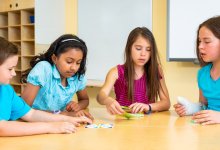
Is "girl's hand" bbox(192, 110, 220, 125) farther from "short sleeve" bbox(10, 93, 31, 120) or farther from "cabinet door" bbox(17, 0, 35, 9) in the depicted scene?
"cabinet door" bbox(17, 0, 35, 9)

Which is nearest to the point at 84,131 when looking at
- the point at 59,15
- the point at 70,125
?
the point at 70,125

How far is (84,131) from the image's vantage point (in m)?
1.19

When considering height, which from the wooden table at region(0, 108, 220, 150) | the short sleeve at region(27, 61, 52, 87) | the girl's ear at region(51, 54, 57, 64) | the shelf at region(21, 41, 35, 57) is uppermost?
the shelf at region(21, 41, 35, 57)

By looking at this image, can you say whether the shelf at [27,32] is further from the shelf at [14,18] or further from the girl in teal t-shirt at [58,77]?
the girl in teal t-shirt at [58,77]

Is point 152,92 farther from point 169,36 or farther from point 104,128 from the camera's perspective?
point 169,36

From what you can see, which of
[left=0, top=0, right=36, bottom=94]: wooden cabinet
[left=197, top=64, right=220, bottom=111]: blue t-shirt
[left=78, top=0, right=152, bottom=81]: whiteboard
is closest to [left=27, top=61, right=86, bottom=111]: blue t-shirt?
[left=197, top=64, right=220, bottom=111]: blue t-shirt

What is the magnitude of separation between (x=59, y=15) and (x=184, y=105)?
108 inches

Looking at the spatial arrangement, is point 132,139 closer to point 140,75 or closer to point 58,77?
point 58,77

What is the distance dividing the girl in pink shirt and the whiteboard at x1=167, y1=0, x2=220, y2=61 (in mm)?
1264

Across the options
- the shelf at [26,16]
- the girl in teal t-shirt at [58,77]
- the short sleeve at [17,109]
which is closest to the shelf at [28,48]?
the shelf at [26,16]

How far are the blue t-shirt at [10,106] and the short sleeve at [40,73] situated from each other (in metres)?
0.31

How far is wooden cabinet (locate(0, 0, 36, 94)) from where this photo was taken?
4.00m

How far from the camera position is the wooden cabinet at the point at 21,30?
4.00m

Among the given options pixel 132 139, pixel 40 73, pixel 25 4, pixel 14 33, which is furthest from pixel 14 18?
pixel 132 139
